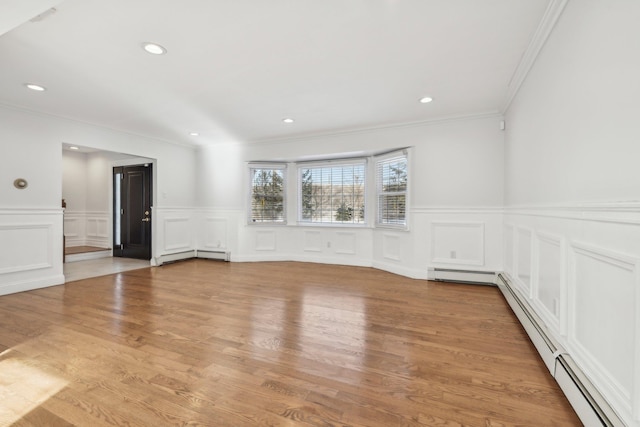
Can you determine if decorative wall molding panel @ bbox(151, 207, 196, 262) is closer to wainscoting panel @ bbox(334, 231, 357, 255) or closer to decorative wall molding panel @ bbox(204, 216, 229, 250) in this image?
decorative wall molding panel @ bbox(204, 216, 229, 250)

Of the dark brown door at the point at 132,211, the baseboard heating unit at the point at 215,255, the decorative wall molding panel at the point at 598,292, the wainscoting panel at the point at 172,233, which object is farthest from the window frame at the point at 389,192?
the dark brown door at the point at 132,211

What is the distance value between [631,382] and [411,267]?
3405 mm

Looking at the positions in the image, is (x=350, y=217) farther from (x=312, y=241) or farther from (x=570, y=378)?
(x=570, y=378)

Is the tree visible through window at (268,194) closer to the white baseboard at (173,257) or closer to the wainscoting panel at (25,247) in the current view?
the white baseboard at (173,257)

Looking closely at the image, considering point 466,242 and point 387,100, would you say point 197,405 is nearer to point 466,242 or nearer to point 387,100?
point 387,100

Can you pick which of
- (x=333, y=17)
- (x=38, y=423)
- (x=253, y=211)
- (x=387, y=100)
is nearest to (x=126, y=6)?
(x=333, y=17)

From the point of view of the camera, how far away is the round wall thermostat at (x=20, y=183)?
3750 mm

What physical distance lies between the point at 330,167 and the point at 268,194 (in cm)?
142

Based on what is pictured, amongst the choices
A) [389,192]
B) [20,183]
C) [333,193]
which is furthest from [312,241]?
[20,183]

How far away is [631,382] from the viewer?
3.78ft

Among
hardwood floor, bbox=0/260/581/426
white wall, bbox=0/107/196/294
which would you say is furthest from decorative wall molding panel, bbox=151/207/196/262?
hardwood floor, bbox=0/260/581/426

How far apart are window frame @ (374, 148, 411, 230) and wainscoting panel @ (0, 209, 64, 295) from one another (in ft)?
16.3

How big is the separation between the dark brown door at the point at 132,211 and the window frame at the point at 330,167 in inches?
125

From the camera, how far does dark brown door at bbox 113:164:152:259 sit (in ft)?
20.2
